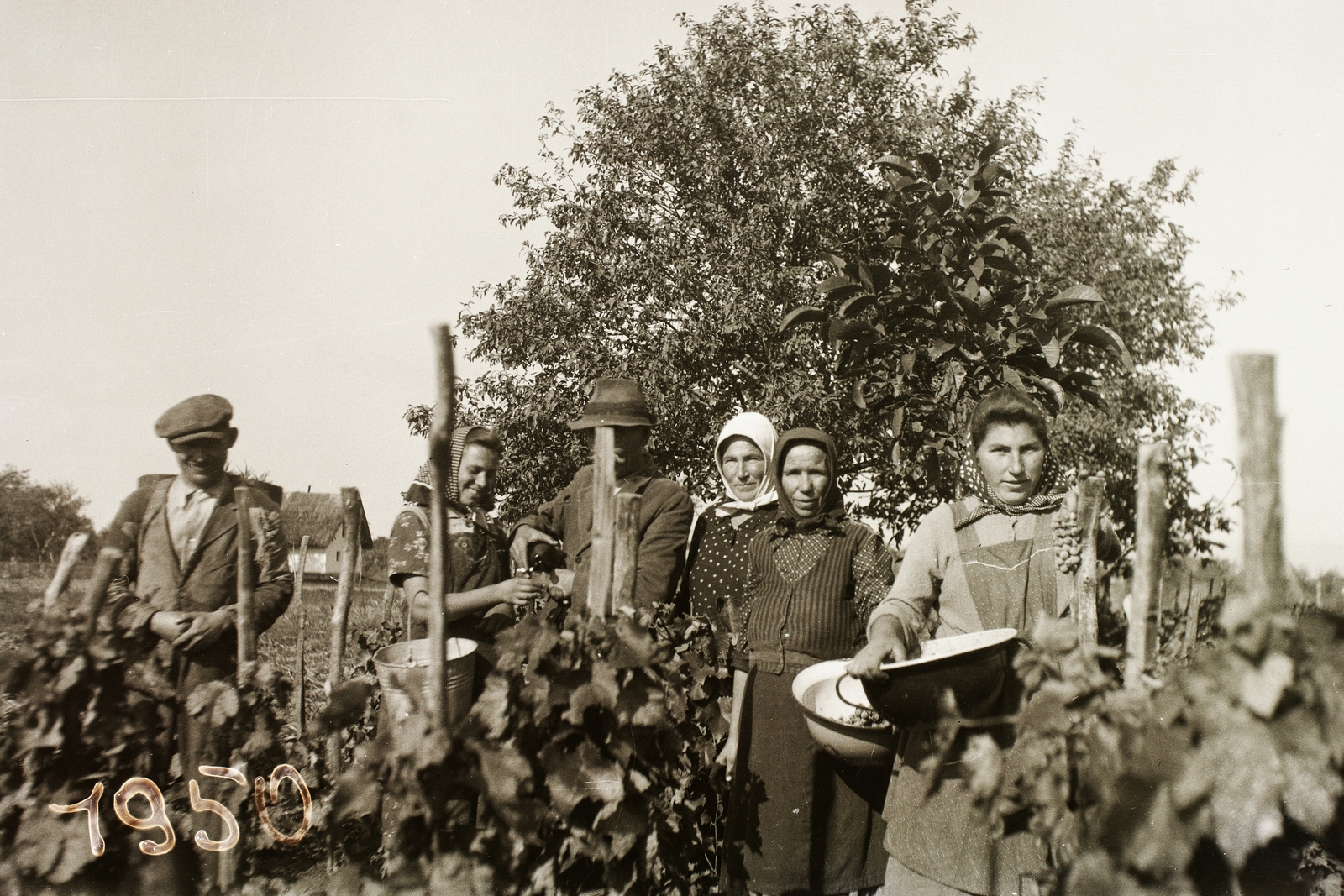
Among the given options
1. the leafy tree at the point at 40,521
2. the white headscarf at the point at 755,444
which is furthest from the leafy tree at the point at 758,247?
the leafy tree at the point at 40,521

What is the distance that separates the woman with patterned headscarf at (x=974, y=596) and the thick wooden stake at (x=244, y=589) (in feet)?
5.73

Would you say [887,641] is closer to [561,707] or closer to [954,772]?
[954,772]

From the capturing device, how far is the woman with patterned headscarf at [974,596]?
2.04 metres

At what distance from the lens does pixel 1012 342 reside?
130 inches

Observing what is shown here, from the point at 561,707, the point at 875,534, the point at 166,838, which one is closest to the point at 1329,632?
the point at 561,707

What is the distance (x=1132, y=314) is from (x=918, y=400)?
10294 mm

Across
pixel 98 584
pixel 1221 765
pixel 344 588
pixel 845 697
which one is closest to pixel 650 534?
pixel 845 697

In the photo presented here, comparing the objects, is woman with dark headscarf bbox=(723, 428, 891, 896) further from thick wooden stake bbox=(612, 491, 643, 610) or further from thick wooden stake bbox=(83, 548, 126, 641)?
thick wooden stake bbox=(83, 548, 126, 641)

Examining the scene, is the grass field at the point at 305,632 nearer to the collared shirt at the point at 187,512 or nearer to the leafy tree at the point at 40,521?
the collared shirt at the point at 187,512

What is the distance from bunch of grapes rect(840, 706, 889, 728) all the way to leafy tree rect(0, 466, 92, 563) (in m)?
29.2

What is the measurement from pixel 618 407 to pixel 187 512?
1.44 m

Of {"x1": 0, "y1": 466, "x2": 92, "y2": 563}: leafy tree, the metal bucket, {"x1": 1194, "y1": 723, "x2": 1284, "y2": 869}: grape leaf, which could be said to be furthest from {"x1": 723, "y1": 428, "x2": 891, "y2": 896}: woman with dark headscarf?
{"x1": 0, "y1": 466, "x2": 92, "y2": 563}: leafy tree

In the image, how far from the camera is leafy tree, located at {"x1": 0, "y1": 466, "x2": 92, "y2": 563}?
27.4 meters

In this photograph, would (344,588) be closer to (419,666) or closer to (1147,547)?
(419,666)
